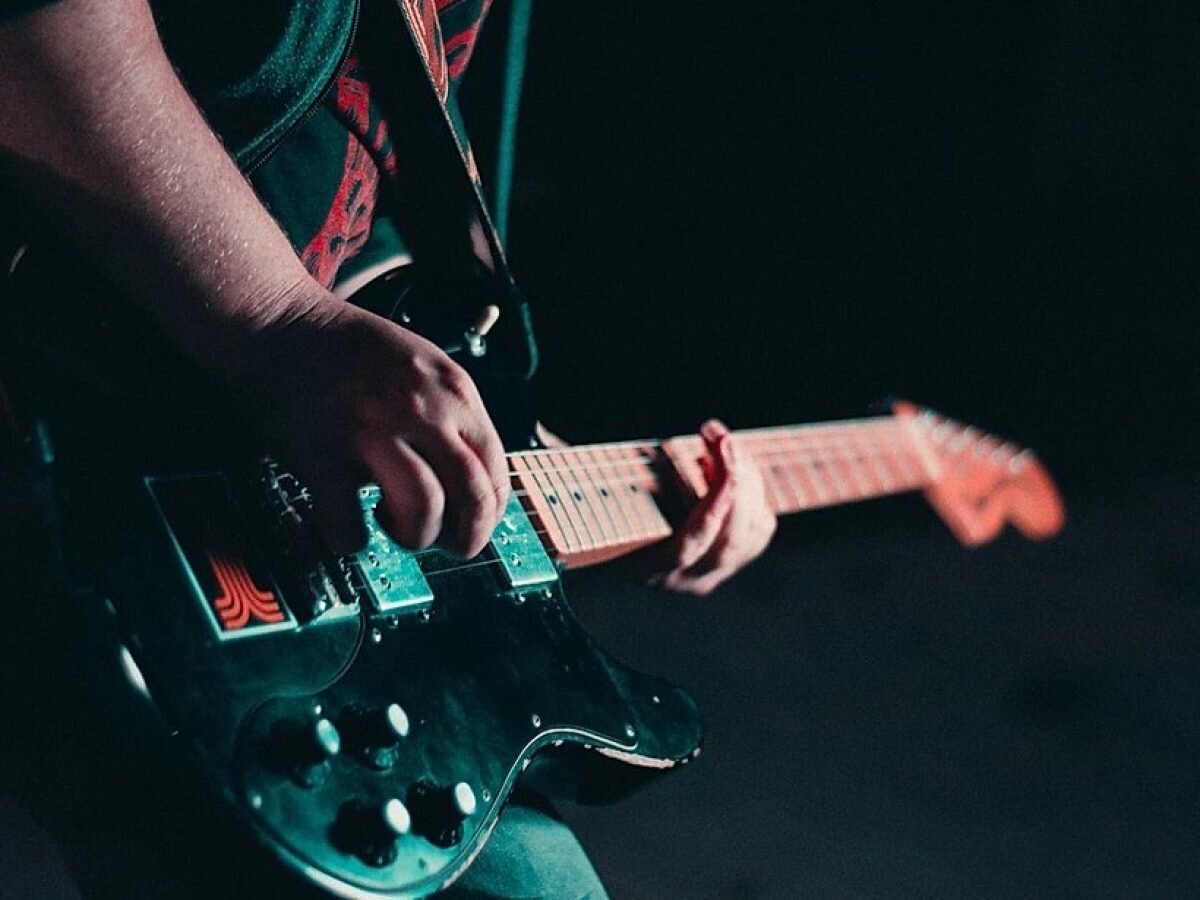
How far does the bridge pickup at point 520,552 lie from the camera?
74 centimetres

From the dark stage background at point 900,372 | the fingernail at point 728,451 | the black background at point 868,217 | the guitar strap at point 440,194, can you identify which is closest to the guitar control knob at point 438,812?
the guitar strap at point 440,194

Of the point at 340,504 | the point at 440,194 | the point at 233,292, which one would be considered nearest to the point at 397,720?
the point at 340,504

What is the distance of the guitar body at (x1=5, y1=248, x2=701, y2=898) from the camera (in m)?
0.54

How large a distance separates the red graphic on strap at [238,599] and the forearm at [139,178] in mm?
111

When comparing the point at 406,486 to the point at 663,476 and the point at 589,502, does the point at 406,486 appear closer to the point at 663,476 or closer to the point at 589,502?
the point at 589,502

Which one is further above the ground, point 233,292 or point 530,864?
point 233,292

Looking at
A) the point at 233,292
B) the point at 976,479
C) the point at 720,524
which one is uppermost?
the point at 233,292

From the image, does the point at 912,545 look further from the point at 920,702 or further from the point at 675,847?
the point at 675,847

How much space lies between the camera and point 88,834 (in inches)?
22.1

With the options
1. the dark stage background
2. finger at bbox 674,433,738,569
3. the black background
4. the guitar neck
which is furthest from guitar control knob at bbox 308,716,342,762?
the black background

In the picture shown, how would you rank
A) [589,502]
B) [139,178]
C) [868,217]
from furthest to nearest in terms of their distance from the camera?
[868,217] → [589,502] → [139,178]

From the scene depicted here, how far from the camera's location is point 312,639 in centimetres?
60

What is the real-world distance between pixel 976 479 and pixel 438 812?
3.46ft

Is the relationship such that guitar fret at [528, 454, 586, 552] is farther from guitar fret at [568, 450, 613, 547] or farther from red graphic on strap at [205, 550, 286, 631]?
red graphic on strap at [205, 550, 286, 631]
